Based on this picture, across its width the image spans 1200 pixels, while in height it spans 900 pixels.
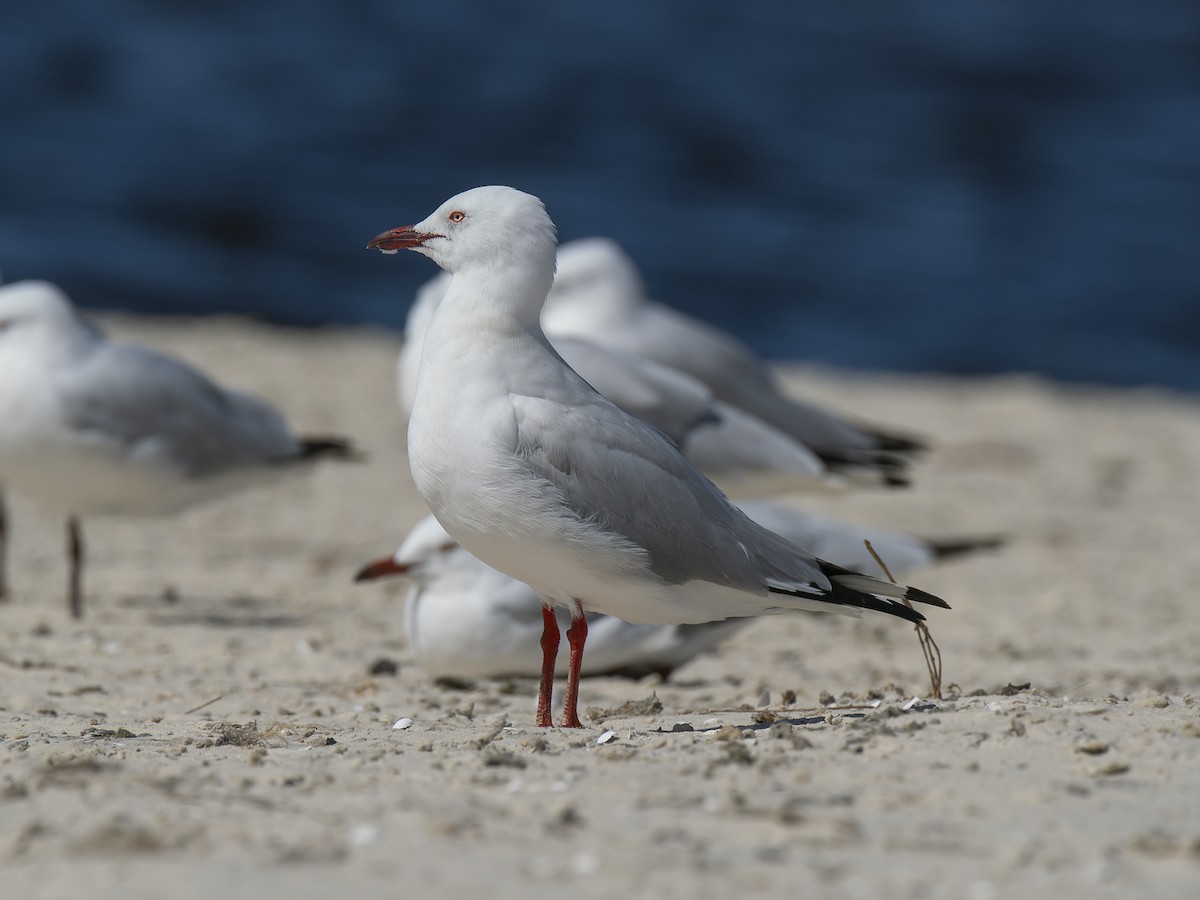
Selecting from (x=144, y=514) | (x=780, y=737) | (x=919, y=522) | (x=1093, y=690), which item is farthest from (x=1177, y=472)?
(x=780, y=737)

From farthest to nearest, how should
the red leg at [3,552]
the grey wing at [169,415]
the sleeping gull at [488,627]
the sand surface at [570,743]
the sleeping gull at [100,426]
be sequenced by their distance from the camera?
1. the red leg at [3,552]
2. the grey wing at [169,415]
3. the sleeping gull at [100,426]
4. the sleeping gull at [488,627]
5. the sand surface at [570,743]

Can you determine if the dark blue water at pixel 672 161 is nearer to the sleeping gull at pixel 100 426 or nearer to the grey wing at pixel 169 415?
the grey wing at pixel 169 415

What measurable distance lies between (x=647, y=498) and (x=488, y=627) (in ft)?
4.86

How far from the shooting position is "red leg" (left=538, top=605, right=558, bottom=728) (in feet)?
14.6

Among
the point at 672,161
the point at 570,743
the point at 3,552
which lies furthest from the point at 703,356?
the point at 672,161

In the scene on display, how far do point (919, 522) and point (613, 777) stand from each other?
5.99 meters

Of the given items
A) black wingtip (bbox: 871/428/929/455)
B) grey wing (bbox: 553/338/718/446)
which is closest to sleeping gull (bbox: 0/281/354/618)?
grey wing (bbox: 553/338/718/446)

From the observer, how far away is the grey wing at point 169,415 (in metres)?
7.02

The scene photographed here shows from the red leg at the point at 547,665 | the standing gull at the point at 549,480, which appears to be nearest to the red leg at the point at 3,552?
the red leg at the point at 547,665

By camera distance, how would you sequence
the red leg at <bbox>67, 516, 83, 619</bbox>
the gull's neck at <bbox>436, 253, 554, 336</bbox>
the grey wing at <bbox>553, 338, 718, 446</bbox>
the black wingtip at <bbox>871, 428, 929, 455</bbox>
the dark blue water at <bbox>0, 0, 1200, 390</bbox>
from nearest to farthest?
the gull's neck at <bbox>436, 253, 554, 336</bbox> → the grey wing at <bbox>553, 338, 718, 446</bbox> → the red leg at <bbox>67, 516, 83, 619</bbox> → the black wingtip at <bbox>871, 428, 929, 455</bbox> → the dark blue water at <bbox>0, 0, 1200, 390</bbox>

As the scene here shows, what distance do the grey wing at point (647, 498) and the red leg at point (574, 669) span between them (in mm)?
327

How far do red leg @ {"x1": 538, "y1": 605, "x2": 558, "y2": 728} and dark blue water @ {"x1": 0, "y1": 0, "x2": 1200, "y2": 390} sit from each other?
1276 centimetres

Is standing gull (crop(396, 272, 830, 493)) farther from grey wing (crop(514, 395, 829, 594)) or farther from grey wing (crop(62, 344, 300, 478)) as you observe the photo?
grey wing (crop(514, 395, 829, 594))

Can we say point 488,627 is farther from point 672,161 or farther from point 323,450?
point 672,161
